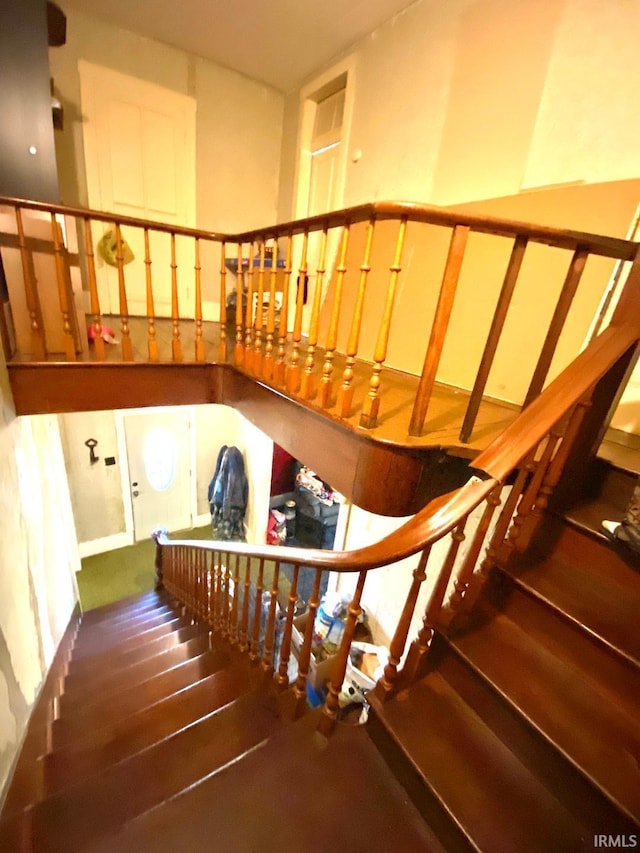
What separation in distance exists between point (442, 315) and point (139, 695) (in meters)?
2.27

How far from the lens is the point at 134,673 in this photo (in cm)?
205

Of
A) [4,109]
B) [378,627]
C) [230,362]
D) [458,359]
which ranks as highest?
[4,109]

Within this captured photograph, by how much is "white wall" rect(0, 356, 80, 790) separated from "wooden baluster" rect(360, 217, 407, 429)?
1691mm

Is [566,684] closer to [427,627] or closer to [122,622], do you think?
[427,627]

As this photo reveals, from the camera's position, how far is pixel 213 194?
→ 3.57 metres

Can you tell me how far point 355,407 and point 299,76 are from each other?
368 centimetres

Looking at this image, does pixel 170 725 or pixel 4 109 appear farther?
pixel 4 109

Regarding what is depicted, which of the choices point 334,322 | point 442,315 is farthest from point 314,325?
point 442,315

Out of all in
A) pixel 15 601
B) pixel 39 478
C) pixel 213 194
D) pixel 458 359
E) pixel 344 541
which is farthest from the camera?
pixel 213 194

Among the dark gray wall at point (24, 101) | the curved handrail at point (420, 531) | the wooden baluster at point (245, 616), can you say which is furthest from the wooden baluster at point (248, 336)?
Result: the curved handrail at point (420, 531)

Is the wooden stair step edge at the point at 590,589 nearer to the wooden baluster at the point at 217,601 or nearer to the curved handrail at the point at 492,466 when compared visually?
the curved handrail at the point at 492,466

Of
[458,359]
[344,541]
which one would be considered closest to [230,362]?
[458,359]

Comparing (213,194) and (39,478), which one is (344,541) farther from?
(213,194)

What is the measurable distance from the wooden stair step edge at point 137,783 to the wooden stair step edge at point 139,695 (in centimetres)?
48
